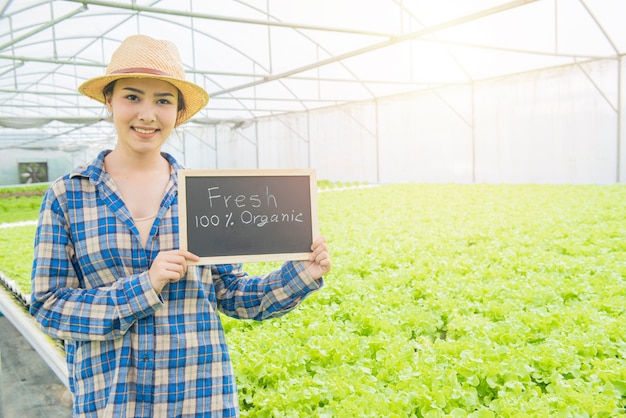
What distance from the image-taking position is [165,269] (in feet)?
5.09

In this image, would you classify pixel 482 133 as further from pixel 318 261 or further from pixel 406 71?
pixel 318 261

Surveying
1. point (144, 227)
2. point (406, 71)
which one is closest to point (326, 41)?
point (406, 71)

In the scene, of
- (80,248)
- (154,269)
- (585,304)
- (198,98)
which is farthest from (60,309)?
(585,304)

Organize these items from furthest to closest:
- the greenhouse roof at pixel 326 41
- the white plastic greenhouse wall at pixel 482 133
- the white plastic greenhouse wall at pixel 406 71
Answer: the white plastic greenhouse wall at pixel 482 133, the white plastic greenhouse wall at pixel 406 71, the greenhouse roof at pixel 326 41

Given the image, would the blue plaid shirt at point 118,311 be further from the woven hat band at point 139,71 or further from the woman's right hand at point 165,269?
the woven hat band at point 139,71

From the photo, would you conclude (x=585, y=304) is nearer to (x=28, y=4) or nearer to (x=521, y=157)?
(x=28, y=4)

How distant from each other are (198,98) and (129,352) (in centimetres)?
99

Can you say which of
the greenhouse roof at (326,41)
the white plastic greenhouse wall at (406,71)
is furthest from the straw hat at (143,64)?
the greenhouse roof at (326,41)

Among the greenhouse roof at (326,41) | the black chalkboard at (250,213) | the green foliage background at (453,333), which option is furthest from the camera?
the greenhouse roof at (326,41)

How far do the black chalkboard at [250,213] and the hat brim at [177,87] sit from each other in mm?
319

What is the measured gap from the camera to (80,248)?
5.46 feet

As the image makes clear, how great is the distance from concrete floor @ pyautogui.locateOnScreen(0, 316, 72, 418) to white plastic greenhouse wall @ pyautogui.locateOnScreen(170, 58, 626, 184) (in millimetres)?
Result: 14722

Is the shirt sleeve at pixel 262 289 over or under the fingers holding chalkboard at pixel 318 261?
under

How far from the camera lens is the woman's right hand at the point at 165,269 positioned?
1549mm
